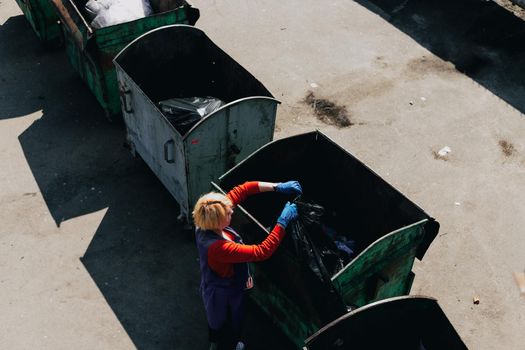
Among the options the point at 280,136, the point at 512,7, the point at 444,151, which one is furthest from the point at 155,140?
the point at 512,7

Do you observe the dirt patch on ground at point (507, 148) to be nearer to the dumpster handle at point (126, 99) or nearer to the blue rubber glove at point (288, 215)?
the blue rubber glove at point (288, 215)

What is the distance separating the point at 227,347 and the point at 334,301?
120 cm

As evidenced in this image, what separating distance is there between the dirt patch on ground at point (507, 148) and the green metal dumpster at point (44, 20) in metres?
6.32

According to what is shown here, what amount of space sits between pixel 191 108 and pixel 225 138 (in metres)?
0.65

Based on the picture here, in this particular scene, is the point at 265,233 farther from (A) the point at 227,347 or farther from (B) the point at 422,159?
(B) the point at 422,159

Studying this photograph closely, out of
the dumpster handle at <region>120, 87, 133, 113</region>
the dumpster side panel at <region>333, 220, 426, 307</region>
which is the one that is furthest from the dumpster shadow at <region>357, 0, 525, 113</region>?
the dumpster handle at <region>120, 87, 133, 113</region>

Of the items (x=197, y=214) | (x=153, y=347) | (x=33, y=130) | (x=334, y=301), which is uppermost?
(x=197, y=214)

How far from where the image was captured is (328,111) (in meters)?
7.80

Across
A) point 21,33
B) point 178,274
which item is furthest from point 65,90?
point 178,274

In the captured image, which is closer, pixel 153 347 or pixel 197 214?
pixel 197 214

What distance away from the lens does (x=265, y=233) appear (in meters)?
4.38

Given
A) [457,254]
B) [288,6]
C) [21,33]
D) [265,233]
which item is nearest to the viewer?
[265,233]

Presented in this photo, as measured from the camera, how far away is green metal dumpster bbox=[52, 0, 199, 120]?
6.55 meters

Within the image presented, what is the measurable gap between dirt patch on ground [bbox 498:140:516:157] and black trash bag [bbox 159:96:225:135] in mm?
3824
